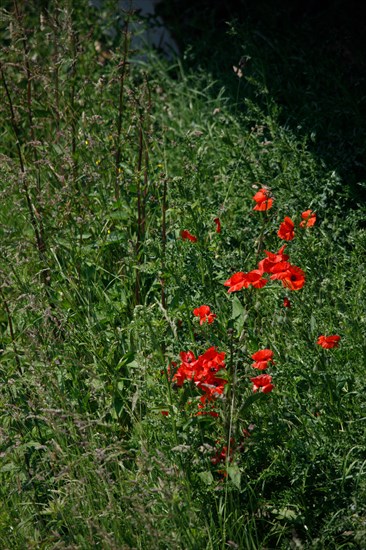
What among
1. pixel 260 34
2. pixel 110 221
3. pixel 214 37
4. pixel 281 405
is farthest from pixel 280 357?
pixel 214 37

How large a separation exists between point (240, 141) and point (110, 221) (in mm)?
888

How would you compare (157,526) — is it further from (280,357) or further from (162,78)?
(162,78)

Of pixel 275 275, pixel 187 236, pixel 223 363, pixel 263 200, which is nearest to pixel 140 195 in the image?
pixel 187 236

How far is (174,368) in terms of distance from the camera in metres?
3.03

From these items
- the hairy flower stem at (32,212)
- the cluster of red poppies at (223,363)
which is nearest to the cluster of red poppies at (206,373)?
the cluster of red poppies at (223,363)

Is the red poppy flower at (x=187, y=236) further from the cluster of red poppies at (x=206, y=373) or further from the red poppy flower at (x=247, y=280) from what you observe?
the cluster of red poppies at (x=206, y=373)

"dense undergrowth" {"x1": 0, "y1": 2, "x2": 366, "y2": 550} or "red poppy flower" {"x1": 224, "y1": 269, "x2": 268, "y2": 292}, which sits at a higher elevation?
"red poppy flower" {"x1": 224, "y1": 269, "x2": 268, "y2": 292}

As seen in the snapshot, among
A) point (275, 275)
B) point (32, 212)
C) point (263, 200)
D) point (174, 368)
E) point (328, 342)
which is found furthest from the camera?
point (32, 212)

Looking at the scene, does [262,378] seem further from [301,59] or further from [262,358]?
[301,59]

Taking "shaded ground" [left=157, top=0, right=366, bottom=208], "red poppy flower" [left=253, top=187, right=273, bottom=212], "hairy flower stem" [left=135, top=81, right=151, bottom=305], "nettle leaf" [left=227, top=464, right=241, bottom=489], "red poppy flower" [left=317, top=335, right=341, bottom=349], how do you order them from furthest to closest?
"shaded ground" [left=157, top=0, right=366, bottom=208], "hairy flower stem" [left=135, top=81, right=151, bottom=305], "red poppy flower" [left=253, top=187, right=273, bottom=212], "red poppy flower" [left=317, top=335, right=341, bottom=349], "nettle leaf" [left=227, top=464, right=241, bottom=489]

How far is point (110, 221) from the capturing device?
13.8ft

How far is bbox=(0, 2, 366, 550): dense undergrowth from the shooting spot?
275 centimetres

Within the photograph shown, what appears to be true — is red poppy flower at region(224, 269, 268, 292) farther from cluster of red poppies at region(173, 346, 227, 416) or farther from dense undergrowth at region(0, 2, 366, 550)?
cluster of red poppies at region(173, 346, 227, 416)

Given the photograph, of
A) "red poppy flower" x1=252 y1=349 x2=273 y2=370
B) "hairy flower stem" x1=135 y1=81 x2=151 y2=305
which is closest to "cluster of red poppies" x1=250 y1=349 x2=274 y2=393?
"red poppy flower" x1=252 y1=349 x2=273 y2=370
